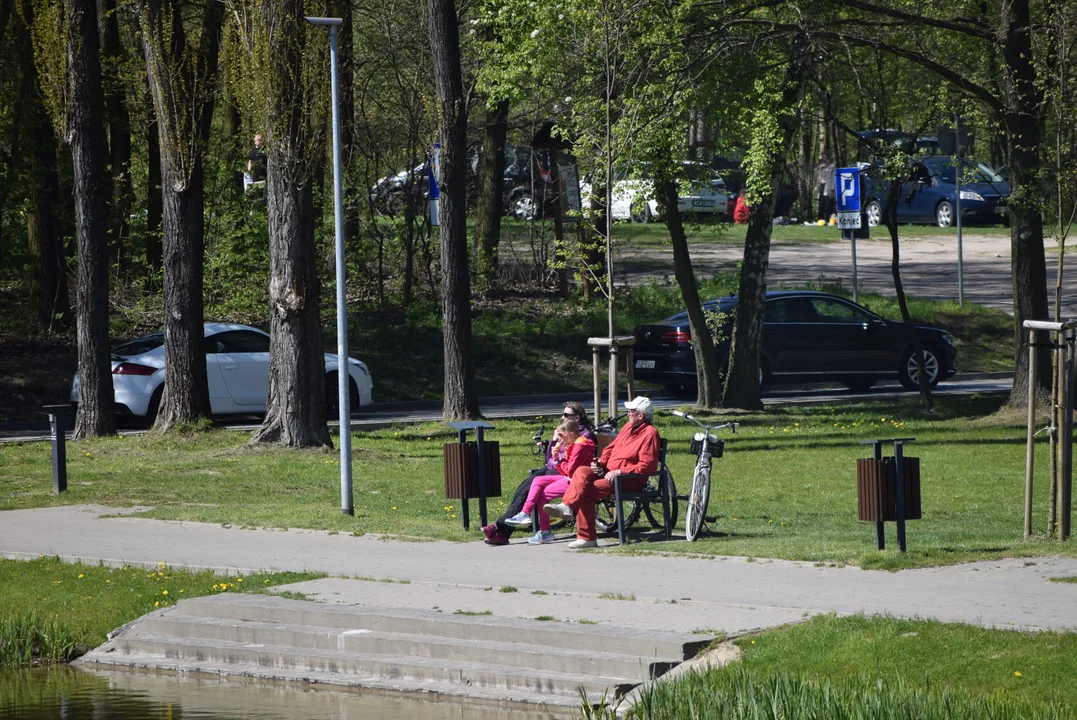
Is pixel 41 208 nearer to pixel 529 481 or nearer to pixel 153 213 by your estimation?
pixel 153 213

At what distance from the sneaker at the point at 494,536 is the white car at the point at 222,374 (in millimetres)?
10655

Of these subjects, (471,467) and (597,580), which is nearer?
(597,580)

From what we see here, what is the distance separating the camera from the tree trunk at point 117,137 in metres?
29.1

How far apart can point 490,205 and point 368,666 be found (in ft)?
83.7

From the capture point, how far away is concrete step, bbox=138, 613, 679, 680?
8367 millimetres

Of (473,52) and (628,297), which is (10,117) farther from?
(628,297)

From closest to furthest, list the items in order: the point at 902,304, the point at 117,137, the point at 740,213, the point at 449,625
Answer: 1. the point at 449,625
2. the point at 902,304
3. the point at 117,137
4. the point at 740,213

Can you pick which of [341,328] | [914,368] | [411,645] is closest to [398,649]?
[411,645]

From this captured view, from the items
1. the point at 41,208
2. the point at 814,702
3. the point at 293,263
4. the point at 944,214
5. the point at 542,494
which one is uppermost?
the point at 41,208

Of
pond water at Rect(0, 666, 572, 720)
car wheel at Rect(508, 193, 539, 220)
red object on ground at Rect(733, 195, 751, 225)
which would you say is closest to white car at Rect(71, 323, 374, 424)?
pond water at Rect(0, 666, 572, 720)

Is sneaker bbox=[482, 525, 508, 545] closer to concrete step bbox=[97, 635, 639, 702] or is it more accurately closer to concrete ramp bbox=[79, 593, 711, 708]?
concrete ramp bbox=[79, 593, 711, 708]

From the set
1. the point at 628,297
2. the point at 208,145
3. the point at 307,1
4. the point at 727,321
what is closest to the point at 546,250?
the point at 628,297

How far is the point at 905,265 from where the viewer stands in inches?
1638

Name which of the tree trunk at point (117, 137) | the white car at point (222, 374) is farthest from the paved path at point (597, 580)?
the tree trunk at point (117, 137)
